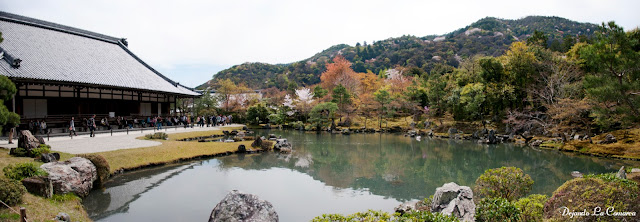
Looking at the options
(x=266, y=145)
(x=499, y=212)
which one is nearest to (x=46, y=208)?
(x=499, y=212)

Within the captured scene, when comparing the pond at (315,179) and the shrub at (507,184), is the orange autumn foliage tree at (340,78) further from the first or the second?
the shrub at (507,184)

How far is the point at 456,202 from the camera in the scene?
645cm

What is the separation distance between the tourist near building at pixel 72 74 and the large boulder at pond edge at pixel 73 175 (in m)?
11.2

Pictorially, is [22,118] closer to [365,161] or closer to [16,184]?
[16,184]

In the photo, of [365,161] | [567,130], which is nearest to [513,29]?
[567,130]

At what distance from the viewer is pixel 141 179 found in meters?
11.0

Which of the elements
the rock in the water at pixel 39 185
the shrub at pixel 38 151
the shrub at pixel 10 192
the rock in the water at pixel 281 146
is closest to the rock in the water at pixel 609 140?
the rock in the water at pixel 281 146

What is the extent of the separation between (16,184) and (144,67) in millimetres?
22984

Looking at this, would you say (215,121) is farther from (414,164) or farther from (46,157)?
(414,164)

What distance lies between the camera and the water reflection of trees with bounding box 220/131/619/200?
456 inches

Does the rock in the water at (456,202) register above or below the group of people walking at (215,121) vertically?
below

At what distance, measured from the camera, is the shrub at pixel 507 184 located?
252 inches

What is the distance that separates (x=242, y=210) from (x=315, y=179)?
6633 millimetres

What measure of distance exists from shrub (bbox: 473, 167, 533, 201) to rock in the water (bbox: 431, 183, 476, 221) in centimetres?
40
